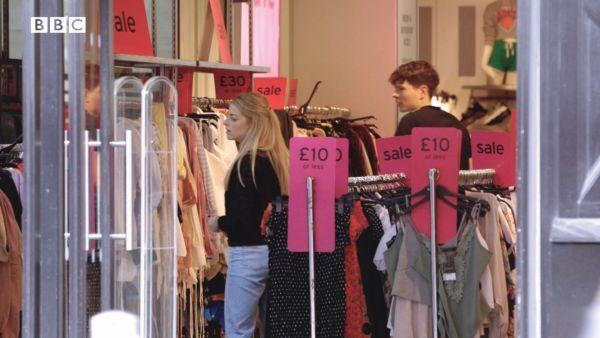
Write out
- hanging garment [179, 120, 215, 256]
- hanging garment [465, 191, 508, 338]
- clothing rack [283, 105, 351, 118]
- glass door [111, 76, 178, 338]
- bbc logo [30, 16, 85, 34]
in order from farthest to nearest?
clothing rack [283, 105, 351, 118], hanging garment [179, 120, 215, 256], hanging garment [465, 191, 508, 338], glass door [111, 76, 178, 338], bbc logo [30, 16, 85, 34]

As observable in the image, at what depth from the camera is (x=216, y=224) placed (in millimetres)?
5691

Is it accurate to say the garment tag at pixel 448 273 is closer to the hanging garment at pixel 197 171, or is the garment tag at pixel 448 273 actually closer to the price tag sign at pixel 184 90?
the hanging garment at pixel 197 171

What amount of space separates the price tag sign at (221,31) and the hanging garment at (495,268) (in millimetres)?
2055

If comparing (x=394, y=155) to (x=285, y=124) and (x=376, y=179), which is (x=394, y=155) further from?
(x=285, y=124)

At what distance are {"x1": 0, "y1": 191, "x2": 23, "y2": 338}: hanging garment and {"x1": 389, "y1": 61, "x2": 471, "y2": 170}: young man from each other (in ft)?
8.23

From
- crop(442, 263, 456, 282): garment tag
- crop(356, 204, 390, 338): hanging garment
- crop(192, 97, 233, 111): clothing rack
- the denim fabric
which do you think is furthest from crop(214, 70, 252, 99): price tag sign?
crop(442, 263, 456, 282): garment tag

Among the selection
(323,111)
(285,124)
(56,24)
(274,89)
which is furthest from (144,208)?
(323,111)

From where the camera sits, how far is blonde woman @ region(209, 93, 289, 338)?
5578 millimetres

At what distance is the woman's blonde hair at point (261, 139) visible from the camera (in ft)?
18.5

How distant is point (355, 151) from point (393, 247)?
3.17 m

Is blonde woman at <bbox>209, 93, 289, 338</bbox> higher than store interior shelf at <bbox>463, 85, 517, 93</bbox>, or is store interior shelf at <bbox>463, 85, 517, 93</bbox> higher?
store interior shelf at <bbox>463, 85, 517, 93</bbox>

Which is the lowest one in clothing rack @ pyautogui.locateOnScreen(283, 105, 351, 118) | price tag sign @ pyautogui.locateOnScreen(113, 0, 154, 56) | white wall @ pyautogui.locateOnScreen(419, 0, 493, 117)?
clothing rack @ pyautogui.locateOnScreen(283, 105, 351, 118)

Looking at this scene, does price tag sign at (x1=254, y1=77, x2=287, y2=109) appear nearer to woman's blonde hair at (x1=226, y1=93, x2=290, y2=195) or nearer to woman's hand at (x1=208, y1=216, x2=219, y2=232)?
woman's blonde hair at (x1=226, y1=93, x2=290, y2=195)

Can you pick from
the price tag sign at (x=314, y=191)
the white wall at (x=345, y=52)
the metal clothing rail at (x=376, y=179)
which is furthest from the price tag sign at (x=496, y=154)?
the white wall at (x=345, y=52)
